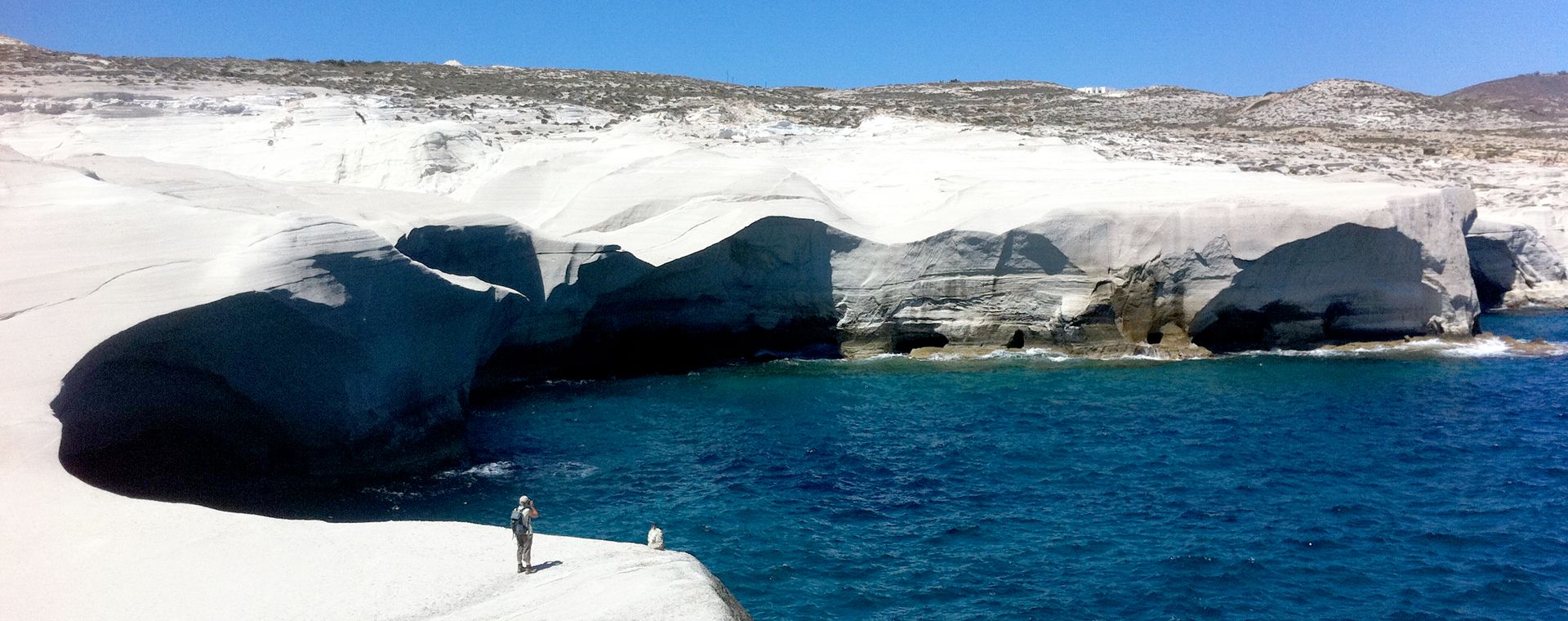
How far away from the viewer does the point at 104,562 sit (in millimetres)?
10305

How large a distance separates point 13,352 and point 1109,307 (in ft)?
78.9

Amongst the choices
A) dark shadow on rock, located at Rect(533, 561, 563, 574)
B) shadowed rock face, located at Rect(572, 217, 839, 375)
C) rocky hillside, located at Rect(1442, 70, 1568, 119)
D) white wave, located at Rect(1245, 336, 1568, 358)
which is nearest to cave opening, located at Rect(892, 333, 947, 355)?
shadowed rock face, located at Rect(572, 217, 839, 375)

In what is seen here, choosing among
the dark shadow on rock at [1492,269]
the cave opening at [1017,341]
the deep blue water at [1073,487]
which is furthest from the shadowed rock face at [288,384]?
the dark shadow on rock at [1492,269]

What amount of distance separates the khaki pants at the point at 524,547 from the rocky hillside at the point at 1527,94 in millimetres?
74380

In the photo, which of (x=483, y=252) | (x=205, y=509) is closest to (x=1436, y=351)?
(x=483, y=252)

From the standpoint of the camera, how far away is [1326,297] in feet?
96.4

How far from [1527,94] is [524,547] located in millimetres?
110780

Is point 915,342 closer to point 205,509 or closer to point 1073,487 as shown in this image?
point 1073,487

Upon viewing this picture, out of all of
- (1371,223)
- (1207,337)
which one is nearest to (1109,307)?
(1207,337)

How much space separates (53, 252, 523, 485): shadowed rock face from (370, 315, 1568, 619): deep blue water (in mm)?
1340

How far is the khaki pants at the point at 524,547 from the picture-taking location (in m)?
10.3

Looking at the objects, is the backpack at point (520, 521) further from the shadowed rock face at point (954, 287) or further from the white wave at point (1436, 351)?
the white wave at point (1436, 351)

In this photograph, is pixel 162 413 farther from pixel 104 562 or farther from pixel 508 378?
pixel 508 378

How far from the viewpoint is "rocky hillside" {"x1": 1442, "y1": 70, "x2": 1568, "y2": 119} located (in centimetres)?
7181
